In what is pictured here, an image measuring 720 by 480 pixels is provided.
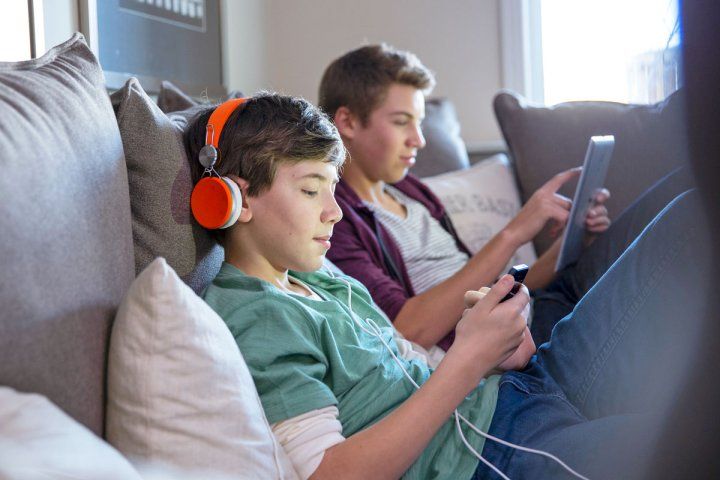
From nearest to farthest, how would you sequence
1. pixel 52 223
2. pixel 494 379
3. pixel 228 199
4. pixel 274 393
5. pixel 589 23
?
1. pixel 52 223
2. pixel 274 393
3. pixel 228 199
4. pixel 494 379
5. pixel 589 23

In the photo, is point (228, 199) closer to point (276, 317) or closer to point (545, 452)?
point (276, 317)

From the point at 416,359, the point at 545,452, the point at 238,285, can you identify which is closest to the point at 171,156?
the point at 238,285

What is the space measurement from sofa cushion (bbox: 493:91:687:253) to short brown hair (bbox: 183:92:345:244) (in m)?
1.18

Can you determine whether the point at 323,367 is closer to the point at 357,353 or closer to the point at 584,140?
the point at 357,353

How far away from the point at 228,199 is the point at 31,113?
0.29 meters

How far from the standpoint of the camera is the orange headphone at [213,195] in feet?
3.56

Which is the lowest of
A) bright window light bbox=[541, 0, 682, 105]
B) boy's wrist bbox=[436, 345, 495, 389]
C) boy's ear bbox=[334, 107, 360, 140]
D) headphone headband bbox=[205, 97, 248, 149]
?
boy's wrist bbox=[436, 345, 495, 389]

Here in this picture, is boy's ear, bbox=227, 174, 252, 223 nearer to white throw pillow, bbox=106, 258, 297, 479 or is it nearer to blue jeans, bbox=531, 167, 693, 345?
white throw pillow, bbox=106, 258, 297, 479

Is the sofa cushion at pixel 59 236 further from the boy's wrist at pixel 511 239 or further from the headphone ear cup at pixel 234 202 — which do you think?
the boy's wrist at pixel 511 239

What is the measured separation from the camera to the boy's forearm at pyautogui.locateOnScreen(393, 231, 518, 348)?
1.53 metres

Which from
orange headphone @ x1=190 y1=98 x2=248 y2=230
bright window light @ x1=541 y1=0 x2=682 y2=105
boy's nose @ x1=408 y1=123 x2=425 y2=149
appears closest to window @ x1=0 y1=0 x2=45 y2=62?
orange headphone @ x1=190 y1=98 x2=248 y2=230

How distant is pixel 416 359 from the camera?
129 cm

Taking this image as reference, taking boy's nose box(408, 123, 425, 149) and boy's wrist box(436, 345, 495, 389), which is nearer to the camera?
boy's wrist box(436, 345, 495, 389)

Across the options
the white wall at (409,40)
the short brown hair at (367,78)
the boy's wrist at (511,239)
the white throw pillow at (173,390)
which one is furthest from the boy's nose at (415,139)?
the white wall at (409,40)
